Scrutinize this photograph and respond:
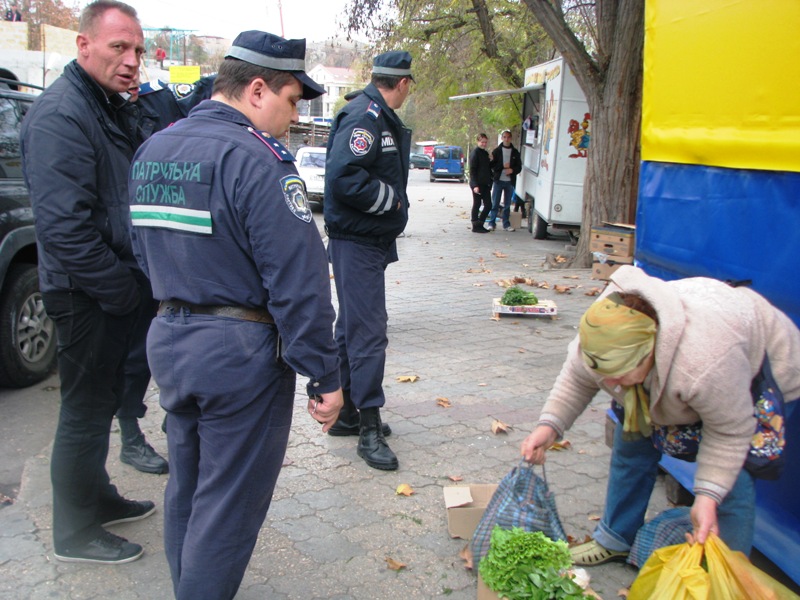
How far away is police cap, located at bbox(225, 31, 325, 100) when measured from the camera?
84.4 inches

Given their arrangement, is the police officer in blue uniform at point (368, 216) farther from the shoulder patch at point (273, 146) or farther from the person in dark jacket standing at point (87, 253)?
the shoulder patch at point (273, 146)

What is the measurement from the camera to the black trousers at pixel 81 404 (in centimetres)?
288

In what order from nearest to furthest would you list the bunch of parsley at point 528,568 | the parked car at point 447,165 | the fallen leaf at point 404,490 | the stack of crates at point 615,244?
the bunch of parsley at point 528,568, the fallen leaf at point 404,490, the stack of crates at point 615,244, the parked car at point 447,165

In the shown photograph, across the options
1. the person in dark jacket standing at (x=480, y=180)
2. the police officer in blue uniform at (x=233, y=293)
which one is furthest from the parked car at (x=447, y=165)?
the police officer in blue uniform at (x=233, y=293)

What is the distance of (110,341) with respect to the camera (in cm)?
297

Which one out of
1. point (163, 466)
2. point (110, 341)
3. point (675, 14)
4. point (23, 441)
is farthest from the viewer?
point (23, 441)

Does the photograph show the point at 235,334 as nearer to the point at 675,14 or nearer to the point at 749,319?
the point at 749,319

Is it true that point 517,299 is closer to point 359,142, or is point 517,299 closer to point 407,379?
point 407,379

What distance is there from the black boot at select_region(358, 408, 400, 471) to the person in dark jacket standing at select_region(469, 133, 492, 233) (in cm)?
1091

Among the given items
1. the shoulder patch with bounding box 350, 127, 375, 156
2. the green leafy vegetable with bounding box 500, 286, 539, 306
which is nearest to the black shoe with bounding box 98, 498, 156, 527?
the shoulder patch with bounding box 350, 127, 375, 156

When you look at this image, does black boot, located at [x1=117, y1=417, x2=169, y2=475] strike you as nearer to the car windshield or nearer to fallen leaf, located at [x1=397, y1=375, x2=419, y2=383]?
fallen leaf, located at [x1=397, y1=375, x2=419, y2=383]

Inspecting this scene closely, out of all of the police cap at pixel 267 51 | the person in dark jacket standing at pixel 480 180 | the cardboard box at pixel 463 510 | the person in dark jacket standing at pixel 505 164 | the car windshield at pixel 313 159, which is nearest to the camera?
the police cap at pixel 267 51

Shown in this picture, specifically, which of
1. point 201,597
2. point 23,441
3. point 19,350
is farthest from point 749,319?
point 19,350

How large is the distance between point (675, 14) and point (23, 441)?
432 centimetres
